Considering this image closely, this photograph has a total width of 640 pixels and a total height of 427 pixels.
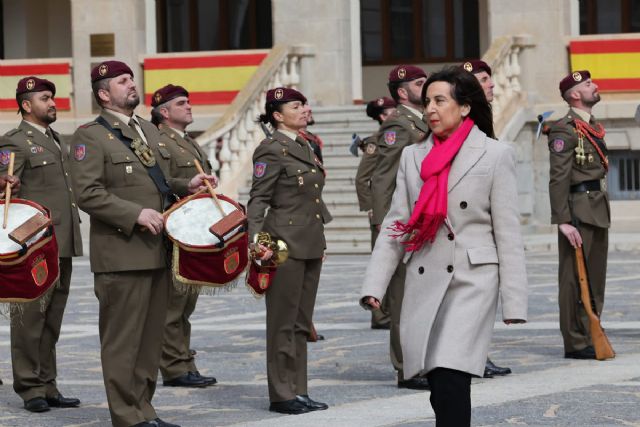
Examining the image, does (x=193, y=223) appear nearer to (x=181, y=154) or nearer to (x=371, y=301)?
(x=371, y=301)

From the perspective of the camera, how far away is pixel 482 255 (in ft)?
25.4

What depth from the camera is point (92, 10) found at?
1127 inches

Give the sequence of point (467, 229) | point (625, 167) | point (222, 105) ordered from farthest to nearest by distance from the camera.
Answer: point (222, 105)
point (625, 167)
point (467, 229)

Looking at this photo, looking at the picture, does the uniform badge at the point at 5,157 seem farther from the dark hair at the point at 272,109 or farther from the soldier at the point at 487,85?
the soldier at the point at 487,85

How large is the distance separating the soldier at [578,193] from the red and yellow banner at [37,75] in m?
17.0

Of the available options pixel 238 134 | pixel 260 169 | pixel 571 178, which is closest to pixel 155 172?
pixel 260 169

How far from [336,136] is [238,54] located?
97.5 inches

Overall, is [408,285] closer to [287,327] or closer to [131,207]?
[131,207]

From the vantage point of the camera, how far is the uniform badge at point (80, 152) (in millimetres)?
9375

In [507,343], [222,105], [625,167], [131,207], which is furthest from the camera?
[222,105]

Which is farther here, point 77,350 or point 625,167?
point 625,167

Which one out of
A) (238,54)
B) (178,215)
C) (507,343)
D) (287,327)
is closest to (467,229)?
(178,215)

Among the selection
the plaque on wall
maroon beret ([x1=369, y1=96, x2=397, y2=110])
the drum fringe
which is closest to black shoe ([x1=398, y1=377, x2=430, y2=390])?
the drum fringe

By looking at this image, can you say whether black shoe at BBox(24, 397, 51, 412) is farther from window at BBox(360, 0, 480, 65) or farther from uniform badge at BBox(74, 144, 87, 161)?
window at BBox(360, 0, 480, 65)
